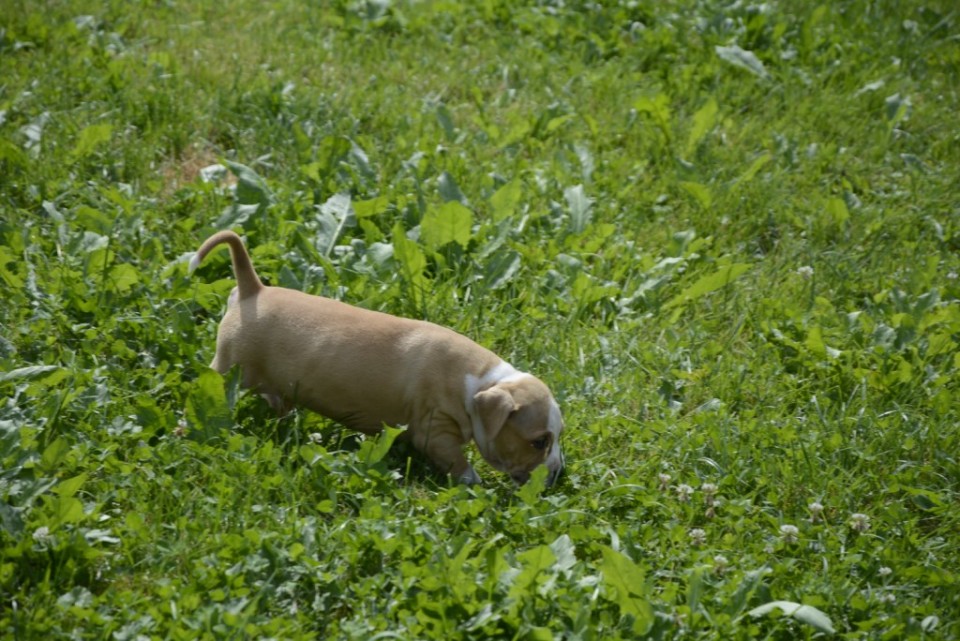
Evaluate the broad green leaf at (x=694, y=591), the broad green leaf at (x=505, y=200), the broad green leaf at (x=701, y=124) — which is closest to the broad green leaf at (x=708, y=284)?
the broad green leaf at (x=505, y=200)

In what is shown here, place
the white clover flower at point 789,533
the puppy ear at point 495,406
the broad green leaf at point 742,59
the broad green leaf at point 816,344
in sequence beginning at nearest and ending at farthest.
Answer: the white clover flower at point 789,533
the puppy ear at point 495,406
the broad green leaf at point 816,344
the broad green leaf at point 742,59

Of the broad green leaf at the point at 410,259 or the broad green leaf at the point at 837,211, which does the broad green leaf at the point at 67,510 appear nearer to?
the broad green leaf at the point at 410,259

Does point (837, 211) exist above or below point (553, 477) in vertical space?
above

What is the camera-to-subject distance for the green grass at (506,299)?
353 cm

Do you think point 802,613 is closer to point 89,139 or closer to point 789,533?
point 789,533

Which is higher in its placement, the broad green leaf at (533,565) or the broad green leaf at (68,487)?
the broad green leaf at (533,565)

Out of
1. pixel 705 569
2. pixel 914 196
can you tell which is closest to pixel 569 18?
pixel 914 196

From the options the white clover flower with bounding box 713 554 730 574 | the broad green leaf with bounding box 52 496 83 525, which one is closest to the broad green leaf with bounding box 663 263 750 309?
the white clover flower with bounding box 713 554 730 574

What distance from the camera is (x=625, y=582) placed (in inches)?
138

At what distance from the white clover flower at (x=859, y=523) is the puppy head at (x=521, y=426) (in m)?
1.09

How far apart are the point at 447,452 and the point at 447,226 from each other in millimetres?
1409

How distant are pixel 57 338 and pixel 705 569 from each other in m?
2.79

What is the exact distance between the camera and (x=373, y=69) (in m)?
7.22

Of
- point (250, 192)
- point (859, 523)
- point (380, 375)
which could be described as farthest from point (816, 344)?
point (250, 192)
